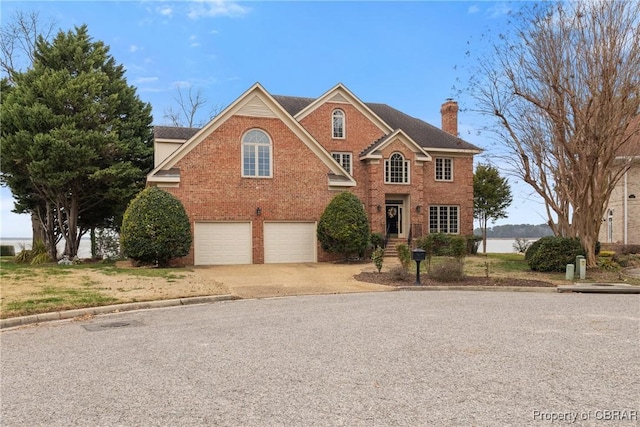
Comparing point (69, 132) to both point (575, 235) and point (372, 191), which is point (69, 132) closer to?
point (372, 191)

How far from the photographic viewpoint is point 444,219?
96.8 ft

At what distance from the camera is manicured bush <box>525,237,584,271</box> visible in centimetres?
1702

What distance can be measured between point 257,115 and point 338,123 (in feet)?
26.4

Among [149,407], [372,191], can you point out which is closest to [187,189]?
[372,191]

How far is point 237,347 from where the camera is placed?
6.60 metres

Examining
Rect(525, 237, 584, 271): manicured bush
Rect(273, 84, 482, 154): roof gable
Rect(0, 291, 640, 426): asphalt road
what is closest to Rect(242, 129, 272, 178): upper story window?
Rect(273, 84, 482, 154): roof gable

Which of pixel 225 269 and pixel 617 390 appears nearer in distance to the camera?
pixel 617 390

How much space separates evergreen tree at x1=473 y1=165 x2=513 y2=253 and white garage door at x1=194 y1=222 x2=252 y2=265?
20.0m

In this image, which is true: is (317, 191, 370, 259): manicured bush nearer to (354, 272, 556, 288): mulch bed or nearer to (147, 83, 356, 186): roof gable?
(147, 83, 356, 186): roof gable

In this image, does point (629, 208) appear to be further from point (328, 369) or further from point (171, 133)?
point (328, 369)

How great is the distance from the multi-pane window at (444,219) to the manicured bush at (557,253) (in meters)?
11.7

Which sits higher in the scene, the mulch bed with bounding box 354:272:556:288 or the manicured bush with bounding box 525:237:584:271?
the manicured bush with bounding box 525:237:584:271

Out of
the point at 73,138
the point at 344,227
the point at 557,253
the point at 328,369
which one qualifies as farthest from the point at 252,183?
the point at 328,369

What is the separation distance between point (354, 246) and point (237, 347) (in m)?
14.4
